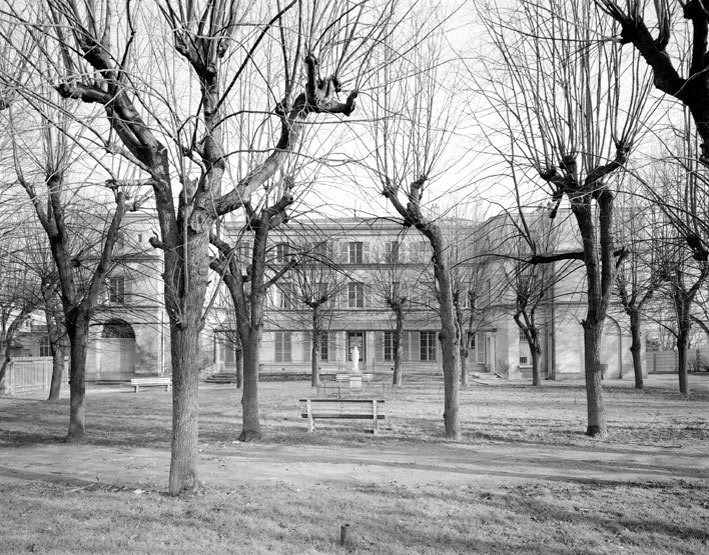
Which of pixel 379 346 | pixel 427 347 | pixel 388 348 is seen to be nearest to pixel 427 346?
pixel 427 347

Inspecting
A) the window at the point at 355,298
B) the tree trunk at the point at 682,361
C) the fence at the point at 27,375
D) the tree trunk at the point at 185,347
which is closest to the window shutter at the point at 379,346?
the window at the point at 355,298

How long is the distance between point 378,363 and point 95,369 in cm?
1781

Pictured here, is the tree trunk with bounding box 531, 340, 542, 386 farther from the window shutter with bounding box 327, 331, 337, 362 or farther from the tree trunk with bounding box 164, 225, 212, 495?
the tree trunk with bounding box 164, 225, 212, 495

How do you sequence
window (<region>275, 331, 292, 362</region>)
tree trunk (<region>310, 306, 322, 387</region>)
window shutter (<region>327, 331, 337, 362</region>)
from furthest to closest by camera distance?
window (<region>275, 331, 292, 362</region>), window shutter (<region>327, 331, 337, 362</region>), tree trunk (<region>310, 306, 322, 387</region>)

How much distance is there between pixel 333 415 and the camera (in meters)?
14.0

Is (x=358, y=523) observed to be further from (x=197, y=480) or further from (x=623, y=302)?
(x=623, y=302)

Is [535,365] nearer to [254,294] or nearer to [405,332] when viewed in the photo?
[405,332]

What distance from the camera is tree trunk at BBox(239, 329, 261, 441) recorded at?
12.6 meters

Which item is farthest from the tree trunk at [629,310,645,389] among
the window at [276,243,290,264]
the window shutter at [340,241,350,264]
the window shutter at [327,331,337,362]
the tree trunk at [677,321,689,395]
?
the window shutter at [327,331,337,362]

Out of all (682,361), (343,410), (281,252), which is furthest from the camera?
(682,361)

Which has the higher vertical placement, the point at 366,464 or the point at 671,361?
the point at 366,464

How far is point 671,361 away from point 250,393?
4188cm

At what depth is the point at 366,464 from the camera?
33.1 ft

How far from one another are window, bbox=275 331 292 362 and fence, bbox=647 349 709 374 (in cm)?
2503
